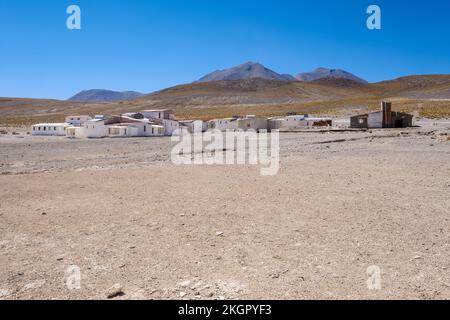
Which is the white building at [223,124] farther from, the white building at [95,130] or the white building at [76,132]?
the white building at [76,132]

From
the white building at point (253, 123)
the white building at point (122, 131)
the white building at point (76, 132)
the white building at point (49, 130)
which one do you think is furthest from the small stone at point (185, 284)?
the white building at point (49, 130)

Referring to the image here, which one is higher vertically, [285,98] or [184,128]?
[285,98]

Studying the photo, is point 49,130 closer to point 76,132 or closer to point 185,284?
point 76,132

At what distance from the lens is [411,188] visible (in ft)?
35.2

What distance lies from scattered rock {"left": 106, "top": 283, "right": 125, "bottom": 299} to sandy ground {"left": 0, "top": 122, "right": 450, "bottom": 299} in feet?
0.31

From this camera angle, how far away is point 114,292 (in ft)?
15.6

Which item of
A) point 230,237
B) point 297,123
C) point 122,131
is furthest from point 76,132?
point 230,237

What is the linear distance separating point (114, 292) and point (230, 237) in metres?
2.58

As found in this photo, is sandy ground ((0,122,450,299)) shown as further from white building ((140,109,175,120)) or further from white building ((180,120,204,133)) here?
white building ((140,109,175,120))

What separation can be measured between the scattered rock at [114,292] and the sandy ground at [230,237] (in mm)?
94

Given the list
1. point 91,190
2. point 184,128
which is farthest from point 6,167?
point 184,128

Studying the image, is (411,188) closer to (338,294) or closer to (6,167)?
(338,294)
